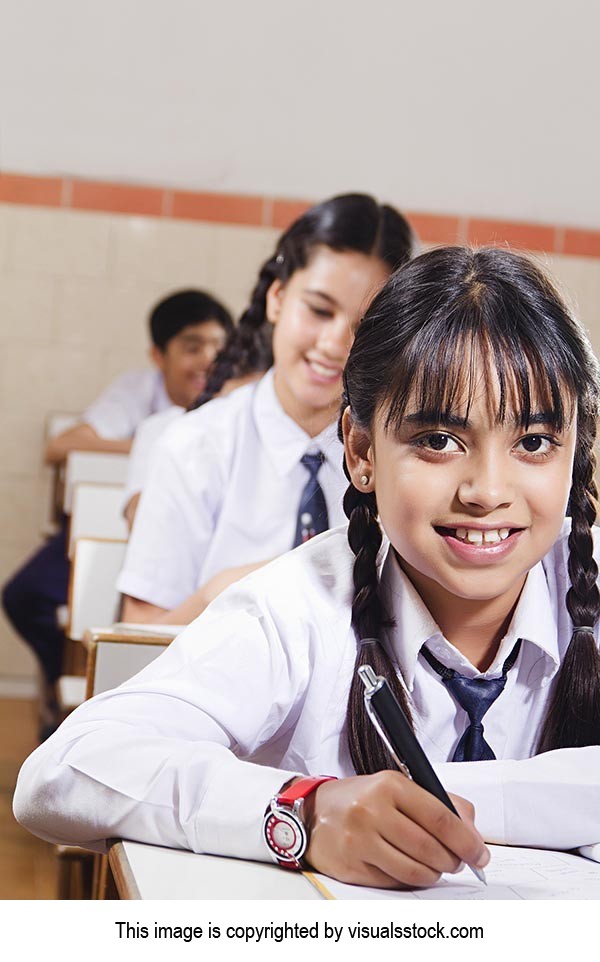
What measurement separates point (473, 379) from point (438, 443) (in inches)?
2.2

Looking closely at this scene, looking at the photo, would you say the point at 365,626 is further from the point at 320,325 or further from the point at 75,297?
the point at 75,297

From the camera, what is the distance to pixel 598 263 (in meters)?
4.08

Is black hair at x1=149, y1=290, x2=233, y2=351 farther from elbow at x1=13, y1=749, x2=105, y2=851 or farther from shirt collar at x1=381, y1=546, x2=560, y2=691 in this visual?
elbow at x1=13, y1=749, x2=105, y2=851

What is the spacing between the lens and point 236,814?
73cm

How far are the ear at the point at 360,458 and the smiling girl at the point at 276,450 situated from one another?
27.7 inches

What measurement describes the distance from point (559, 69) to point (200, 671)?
98cm

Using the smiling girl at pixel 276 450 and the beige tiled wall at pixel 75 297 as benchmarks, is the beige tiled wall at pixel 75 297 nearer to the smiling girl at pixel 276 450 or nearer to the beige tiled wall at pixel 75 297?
the beige tiled wall at pixel 75 297

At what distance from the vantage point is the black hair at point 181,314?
4.16 meters

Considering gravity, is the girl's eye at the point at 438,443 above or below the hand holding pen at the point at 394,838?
above

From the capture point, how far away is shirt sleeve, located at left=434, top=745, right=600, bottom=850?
83 centimetres

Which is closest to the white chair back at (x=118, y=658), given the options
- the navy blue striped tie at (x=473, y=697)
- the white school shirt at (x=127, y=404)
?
the navy blue striped tie at (x=473, y=697)

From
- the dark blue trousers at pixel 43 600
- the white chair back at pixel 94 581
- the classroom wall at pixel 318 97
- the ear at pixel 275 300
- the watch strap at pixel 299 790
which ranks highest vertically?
the classroom wall at pixel 318 97

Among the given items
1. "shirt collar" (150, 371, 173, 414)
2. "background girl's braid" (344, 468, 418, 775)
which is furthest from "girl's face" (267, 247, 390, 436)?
"shirt collar" (150, 371, 173, 414)
